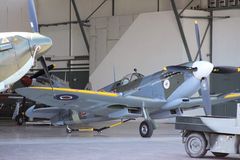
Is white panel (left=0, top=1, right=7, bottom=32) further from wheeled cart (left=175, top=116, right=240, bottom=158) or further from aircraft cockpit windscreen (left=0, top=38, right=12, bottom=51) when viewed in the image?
wheeled cart (left=175, top=116, right=240, bottom=158)

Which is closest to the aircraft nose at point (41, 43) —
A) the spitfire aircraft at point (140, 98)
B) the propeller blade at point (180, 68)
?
the propeller blade at point (180, 68)

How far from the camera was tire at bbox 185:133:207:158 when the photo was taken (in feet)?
33.8

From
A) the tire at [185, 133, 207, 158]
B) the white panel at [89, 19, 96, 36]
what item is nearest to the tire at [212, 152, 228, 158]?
the tire at [185, 133, 207, 158]

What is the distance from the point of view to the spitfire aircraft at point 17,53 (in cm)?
936

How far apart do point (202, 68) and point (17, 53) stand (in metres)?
7.72

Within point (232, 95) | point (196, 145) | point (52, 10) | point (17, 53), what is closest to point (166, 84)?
point (232, 95)

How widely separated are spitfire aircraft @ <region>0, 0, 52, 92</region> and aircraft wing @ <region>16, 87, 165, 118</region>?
18.1 feet

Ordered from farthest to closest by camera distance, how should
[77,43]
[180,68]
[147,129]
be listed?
1. [77,43]
2. [147,129]
3. [180,68]

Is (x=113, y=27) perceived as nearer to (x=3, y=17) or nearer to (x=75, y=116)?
(x=3, y=17)

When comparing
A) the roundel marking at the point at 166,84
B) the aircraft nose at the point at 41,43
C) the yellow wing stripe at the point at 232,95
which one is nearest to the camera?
the aircraft nose at the point at 41,43

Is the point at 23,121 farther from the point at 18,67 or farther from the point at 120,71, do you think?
the point at 18,67

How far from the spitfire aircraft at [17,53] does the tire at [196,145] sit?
340 cm

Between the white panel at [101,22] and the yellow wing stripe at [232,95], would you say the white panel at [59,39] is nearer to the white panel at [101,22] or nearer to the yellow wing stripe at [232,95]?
the white panel at [101,22]

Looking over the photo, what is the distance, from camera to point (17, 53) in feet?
31.0
